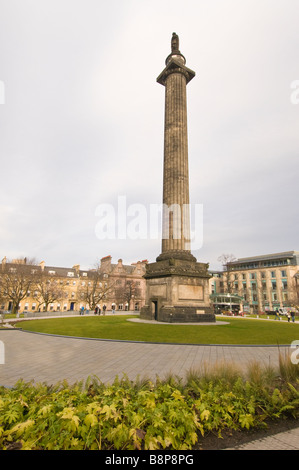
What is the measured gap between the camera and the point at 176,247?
25688 mm

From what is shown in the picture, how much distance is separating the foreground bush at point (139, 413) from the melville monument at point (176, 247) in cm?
1774

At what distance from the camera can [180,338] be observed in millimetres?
14156

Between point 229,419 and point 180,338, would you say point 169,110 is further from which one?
point 229,419

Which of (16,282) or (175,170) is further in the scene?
(16,282)

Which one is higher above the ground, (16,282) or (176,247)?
(176,247)

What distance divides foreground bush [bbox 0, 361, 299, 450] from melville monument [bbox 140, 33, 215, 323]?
17.7 m

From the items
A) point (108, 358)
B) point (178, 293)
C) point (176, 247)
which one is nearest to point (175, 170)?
point (176, 247)

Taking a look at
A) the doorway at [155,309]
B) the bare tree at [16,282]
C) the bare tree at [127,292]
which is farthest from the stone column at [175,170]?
the bare tree at [127,292]

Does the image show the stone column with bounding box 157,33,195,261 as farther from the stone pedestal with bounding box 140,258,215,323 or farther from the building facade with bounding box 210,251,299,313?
the building facade with bounding box 210,251,299,313

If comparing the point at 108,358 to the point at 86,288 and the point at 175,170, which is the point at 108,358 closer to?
the point at 175,170

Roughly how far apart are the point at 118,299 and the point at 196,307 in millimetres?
46659

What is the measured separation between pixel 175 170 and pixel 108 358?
21.9 metres

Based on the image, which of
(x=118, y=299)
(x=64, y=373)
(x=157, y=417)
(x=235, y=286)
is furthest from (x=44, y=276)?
(x=235, y=286)
